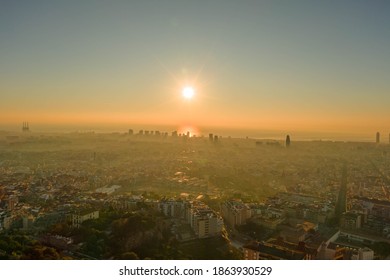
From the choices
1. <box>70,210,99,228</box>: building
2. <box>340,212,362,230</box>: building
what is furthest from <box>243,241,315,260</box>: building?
<box>70,210,99,228</box>: building

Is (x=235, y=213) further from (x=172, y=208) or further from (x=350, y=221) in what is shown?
(x=350, y=221)

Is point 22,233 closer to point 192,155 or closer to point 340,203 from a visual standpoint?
point 340,203

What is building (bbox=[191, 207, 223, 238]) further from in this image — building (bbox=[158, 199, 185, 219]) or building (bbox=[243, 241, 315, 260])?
building (bbox=[243, 241, 315, 260])

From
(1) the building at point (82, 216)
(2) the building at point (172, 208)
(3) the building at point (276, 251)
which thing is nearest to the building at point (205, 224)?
(2) the building at point (172, 208)

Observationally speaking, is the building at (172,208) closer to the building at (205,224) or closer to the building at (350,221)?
the building at (205,224)

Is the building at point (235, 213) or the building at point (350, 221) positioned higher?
the building at point (235, 213)

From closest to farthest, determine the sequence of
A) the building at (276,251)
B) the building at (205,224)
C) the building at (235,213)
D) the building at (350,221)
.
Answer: the building at (276,251)
the building at (205,224)
the building at (235,213)
the building at (350,221)

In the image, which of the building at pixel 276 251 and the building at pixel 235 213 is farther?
the building at pixel 235 213

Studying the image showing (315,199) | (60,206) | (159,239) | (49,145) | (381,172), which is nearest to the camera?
(159,239)

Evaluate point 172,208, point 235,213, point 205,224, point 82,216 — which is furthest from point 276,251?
point 82,216

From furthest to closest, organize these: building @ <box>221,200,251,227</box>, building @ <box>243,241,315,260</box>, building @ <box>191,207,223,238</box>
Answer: building @ <box>221,200,251,227</box> < building @ <box>191,207,223,238</box> < building @ <box>243,241,315,260</box>
